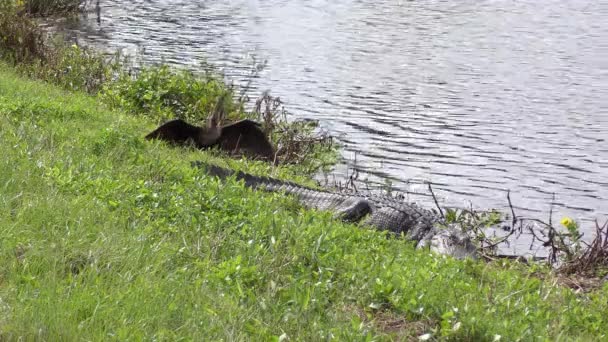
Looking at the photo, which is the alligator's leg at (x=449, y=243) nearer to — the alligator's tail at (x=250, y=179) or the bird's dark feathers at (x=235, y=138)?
the alligator's tail at (x=250, y=179)

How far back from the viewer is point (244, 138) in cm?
1071

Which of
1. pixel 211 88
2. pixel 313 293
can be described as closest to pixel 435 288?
pixel 313 293

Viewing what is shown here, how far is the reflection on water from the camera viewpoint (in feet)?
38.4

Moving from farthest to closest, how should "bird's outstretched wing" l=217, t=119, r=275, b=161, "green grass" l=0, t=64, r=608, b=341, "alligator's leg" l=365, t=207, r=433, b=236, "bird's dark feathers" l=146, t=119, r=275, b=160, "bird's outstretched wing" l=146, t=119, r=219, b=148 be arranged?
"bird's outstretched wing" l=217, t=119, r=275, b=161 < "bird's dark feathers" l=146, t=119, r=275, b=160 < "bird's outstretched wing" l=146, t=119, r=219, b=148 < "alligator's leg" l=365, t=207, r=433, b=236 < "green grass" l=0, t=64, r=608, b=341

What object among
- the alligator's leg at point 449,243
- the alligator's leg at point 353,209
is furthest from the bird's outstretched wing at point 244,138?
the alligator's leg at point 449,243

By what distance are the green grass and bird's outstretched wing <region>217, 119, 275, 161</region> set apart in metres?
3.74

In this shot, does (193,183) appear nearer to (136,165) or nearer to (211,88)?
(136,165)

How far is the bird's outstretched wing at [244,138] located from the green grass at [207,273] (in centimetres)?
374

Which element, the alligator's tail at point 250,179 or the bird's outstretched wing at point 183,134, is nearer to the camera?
the alligator's tail at point 250,179

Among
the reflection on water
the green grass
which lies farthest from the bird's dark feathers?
the green grass

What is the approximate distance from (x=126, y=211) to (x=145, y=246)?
710mm

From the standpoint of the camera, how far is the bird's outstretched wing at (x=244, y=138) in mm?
10578

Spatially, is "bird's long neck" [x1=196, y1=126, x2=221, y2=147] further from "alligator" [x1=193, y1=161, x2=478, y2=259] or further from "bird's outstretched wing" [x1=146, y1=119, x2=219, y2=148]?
"alligator" [x1=193, y1=161, x2=478, y2=259]

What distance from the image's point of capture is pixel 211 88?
12648 mm
